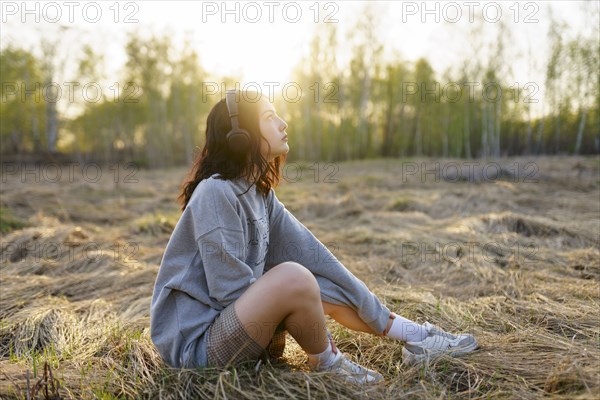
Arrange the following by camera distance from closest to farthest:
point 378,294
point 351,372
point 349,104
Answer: point 351,372 → point 378,294 → point 349,104

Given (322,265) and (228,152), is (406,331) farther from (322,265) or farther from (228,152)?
(228,152)

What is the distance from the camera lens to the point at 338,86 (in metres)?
21.2

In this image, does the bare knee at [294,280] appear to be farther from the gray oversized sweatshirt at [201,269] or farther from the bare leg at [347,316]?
the bare leg at [347,316]

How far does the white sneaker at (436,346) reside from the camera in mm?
1772

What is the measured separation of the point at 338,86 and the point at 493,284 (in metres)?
19.3

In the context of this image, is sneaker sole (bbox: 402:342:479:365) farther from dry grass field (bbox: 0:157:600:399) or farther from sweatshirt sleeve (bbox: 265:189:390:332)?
sweatshirt sleeve (bbox: 265:189:390:332)

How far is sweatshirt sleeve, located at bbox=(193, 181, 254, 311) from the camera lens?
5.06ft

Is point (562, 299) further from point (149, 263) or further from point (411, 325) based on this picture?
point (149, 263)

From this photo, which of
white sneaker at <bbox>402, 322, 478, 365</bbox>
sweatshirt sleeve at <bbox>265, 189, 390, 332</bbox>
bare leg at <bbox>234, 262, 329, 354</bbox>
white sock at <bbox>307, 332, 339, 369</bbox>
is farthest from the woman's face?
white sneaker at <bbox>402, 322, 478, 365</bbox>

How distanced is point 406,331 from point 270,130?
993mm

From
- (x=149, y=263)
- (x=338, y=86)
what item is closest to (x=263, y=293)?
(x=149, y=263)

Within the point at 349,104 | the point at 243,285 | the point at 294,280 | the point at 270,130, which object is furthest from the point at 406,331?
the point at 349,104

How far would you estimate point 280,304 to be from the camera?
152cm

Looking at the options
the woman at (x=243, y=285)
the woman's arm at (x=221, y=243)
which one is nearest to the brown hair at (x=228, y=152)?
the woman at (x=243, y=285)
